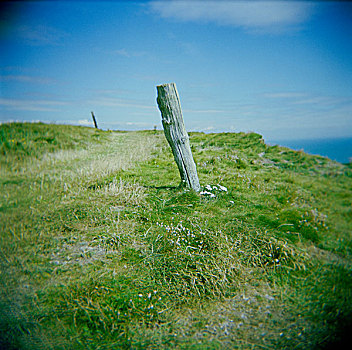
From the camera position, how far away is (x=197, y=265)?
431 cm

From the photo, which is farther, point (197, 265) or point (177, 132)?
point (177, 132)

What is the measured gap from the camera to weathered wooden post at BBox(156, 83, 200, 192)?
7.29m

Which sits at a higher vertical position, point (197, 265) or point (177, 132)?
point (177, 132)

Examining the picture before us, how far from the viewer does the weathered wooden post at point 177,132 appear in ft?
23.9

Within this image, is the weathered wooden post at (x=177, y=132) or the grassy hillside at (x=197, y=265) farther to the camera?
the weathered wooden post at (x=177, y=132)

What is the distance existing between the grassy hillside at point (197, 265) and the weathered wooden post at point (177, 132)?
2.37 feet

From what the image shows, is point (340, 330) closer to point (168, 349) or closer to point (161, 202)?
point (168, 349)

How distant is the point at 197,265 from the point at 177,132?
4.53 meters

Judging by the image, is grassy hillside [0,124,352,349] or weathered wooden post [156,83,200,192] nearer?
grassy hillside [0,124,352,349]

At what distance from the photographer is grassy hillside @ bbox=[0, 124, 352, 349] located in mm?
2721

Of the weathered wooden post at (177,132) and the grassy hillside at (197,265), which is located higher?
the weathered wooden post at (177,132)

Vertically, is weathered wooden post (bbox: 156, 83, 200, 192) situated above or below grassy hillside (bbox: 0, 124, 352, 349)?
above

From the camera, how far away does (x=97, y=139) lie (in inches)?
831

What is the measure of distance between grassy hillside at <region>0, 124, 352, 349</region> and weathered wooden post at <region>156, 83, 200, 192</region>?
28.4 inches
